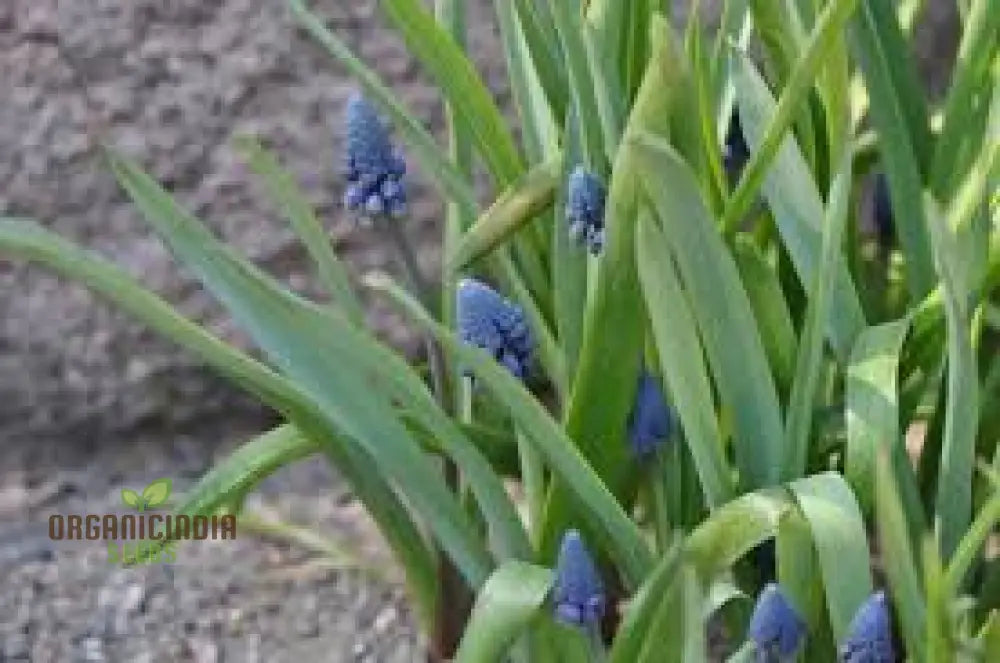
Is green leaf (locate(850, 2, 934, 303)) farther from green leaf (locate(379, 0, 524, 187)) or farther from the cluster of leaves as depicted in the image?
green leaf (locate(379, 0, 524, 187))

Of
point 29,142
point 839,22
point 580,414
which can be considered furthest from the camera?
point 29,142

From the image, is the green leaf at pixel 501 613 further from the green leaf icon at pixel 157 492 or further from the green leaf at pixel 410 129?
the green leaf icon at pixel 157 492

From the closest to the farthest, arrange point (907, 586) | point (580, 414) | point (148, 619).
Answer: point (907, 586), point (580, 414), point (148, 619)

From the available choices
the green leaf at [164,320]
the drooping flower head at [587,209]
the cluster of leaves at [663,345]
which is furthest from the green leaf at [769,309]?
the green leaf at [164,320]

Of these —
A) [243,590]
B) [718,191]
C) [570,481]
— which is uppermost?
[718,191]

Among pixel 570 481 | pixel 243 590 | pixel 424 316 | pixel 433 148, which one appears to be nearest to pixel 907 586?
pixel 570 481

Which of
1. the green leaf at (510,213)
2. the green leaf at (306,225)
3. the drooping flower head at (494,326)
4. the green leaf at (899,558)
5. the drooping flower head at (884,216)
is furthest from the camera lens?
the drooping flower head at (884,216)

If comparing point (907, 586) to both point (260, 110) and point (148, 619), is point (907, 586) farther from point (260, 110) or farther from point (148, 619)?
point (260, 110)
